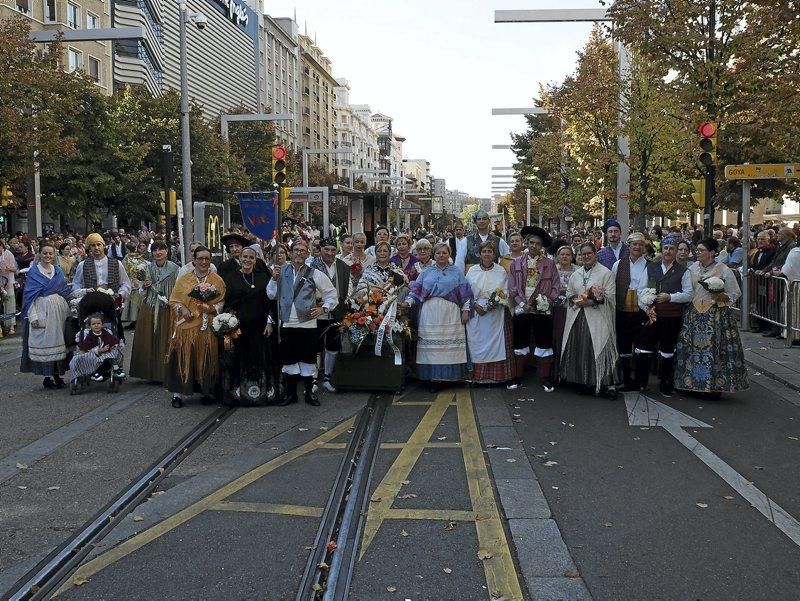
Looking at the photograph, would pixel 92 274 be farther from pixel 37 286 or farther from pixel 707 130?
pixel 707 130

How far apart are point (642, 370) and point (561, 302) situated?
1206 mm

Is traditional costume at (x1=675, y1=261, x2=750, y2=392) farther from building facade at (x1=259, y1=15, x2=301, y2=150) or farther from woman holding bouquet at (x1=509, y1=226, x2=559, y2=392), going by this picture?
building facade at (x1=259, y1=15, x2=301, y2=150)

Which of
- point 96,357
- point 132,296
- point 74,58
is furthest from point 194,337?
point 74,58

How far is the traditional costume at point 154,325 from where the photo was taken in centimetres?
1030

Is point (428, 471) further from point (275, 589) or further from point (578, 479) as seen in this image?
point (275, 589)

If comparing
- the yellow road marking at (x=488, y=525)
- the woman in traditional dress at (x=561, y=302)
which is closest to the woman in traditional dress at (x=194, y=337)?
Result: the yellow road marking at (x=488, y=525)

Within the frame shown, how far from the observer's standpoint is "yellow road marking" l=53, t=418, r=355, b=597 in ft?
15.5

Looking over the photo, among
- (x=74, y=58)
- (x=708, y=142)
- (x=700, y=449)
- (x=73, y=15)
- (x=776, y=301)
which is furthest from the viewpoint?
(x=74, y=58)

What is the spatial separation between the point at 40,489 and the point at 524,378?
20.3ft

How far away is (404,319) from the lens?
32.4ft

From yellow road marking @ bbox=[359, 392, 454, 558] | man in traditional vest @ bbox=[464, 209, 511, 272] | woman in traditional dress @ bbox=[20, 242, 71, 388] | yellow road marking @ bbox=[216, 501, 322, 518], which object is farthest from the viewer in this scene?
man in traditional vest @ bbox=[464, 209, 511, 272]

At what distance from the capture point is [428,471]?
652cm

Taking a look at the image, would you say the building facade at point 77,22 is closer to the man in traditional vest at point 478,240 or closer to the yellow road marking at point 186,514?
the man in traditional vest at point 478,240

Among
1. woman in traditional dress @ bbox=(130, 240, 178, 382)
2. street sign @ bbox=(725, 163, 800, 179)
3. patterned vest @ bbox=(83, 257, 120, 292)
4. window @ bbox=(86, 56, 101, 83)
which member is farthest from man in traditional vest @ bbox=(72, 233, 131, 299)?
window @ bbox=(86, 56, 101, 83)
